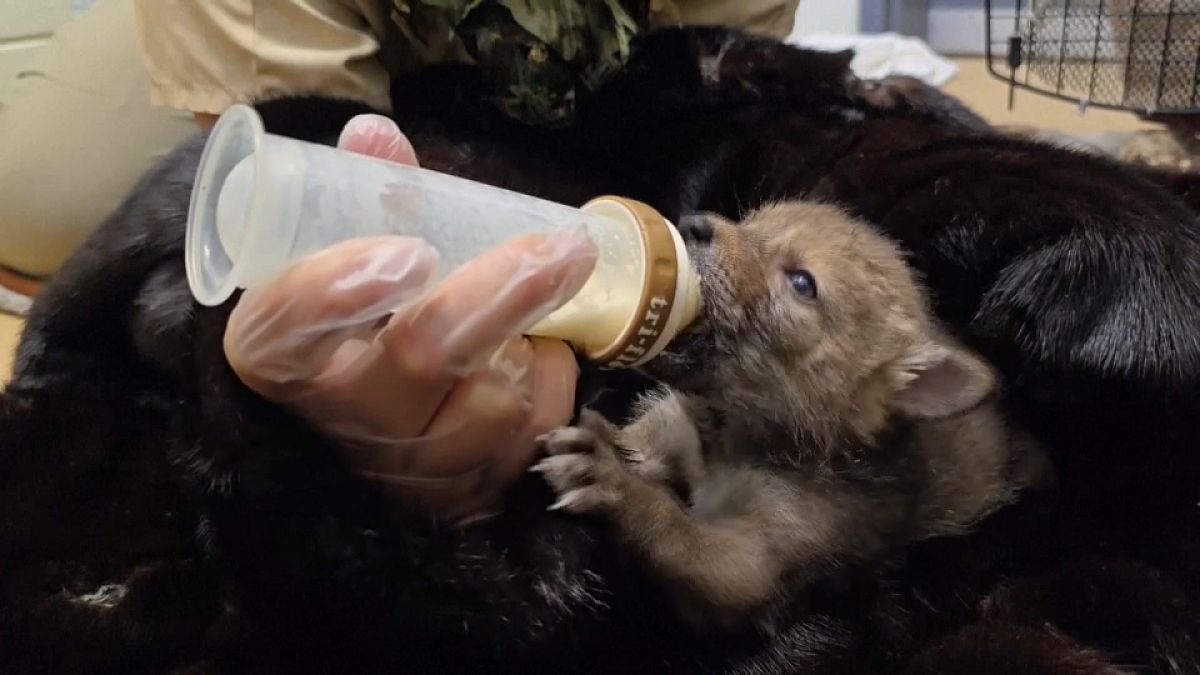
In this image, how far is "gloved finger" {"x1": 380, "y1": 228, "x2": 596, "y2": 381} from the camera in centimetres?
73

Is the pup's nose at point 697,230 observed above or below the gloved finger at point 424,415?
above

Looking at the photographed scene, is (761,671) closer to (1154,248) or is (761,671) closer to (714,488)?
(714,488)

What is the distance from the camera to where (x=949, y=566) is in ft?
3.18

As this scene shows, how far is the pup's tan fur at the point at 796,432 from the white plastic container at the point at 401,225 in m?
0.09

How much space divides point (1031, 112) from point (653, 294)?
2.48 metres


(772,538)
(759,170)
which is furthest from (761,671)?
(759,170)

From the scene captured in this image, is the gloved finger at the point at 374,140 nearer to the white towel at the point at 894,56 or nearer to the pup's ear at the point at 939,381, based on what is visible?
the pup's ear at the point at 939,381

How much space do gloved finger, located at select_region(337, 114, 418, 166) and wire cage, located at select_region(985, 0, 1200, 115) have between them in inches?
62.5

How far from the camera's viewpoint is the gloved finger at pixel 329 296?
27.3 inches

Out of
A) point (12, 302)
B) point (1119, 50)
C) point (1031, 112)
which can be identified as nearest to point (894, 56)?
point (1031, 112)

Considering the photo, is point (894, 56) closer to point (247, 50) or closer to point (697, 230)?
point (247, 50)

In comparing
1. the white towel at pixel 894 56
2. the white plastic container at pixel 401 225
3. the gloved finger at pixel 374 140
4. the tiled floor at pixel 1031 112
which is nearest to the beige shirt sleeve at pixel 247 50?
the gloved finger at pixel 374 140

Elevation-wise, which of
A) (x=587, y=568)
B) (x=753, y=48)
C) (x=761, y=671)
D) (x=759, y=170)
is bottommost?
(x=761, y=671)

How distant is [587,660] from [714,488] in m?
0.23
